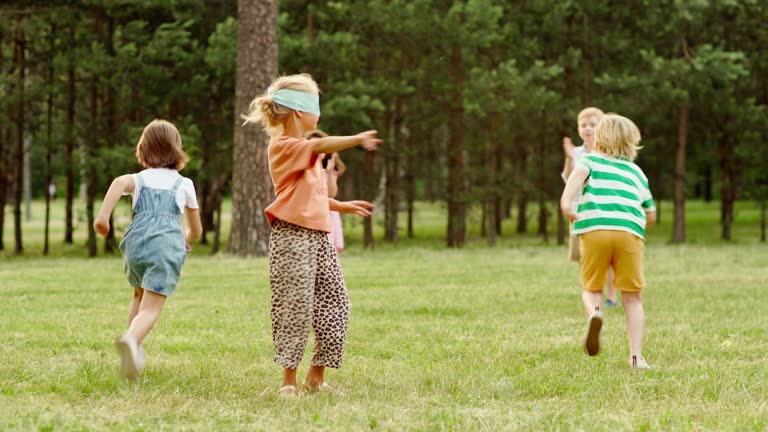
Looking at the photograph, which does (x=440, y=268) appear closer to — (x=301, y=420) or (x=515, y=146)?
(x=301, y=420)

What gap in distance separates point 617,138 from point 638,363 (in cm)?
155

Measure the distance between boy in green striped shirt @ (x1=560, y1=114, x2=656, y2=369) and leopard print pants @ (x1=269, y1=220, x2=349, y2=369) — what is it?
6.09ft

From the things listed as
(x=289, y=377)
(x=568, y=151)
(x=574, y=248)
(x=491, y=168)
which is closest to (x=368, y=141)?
(x=289, y=377)

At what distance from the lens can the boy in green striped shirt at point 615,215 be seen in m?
7.00

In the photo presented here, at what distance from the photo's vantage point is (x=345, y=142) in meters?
5.39

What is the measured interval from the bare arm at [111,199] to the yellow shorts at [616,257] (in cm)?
310

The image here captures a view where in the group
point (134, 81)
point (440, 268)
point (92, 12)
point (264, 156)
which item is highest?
point (92, 12)

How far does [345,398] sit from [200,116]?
22.3 metres

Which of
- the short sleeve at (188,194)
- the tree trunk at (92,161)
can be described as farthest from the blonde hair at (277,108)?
the tree trunk at (92,161)

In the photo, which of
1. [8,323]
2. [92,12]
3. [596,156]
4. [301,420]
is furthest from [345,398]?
[92,12]

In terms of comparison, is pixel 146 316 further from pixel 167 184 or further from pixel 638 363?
pixel 638 363

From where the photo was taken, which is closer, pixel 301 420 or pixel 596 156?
pixel 301 420

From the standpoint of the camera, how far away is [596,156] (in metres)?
→ 7.19

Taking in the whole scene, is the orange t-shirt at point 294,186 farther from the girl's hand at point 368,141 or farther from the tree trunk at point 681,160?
the tree trunk at point 681,160
